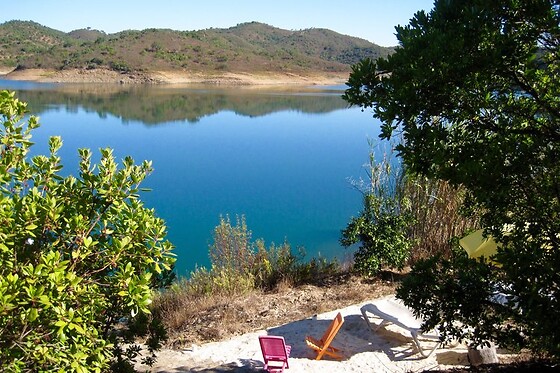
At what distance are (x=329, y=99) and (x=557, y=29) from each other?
177 feet

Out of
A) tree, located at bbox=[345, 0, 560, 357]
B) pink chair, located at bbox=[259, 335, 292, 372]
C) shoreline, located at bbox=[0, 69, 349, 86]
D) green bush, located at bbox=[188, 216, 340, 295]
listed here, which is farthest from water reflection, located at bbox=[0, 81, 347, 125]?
tree, located at bbox=[345, 0, 560, 357]

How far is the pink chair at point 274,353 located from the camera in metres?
6.03

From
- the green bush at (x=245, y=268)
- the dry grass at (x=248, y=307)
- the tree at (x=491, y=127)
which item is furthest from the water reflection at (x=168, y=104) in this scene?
the tree at (x=491, y=127)

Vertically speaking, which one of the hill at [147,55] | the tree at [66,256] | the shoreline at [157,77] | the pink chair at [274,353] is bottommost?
the pink chair at [274,353]

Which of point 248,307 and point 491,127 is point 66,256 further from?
point 248,307

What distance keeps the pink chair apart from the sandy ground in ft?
0.75

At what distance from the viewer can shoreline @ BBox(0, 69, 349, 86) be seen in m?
71.1

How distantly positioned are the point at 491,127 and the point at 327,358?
14.5ft

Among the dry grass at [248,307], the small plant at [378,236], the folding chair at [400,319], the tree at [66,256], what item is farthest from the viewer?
the small plant at [378,236]

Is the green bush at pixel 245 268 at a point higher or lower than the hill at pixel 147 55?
lower

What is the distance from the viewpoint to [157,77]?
238 feet

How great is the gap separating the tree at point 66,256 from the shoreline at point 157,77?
7019 centimetres

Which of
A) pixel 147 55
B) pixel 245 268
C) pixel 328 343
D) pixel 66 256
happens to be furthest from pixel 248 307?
pixel 147 55

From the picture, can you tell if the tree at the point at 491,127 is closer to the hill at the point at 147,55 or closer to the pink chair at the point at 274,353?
the pink chair at the point at 274,353
